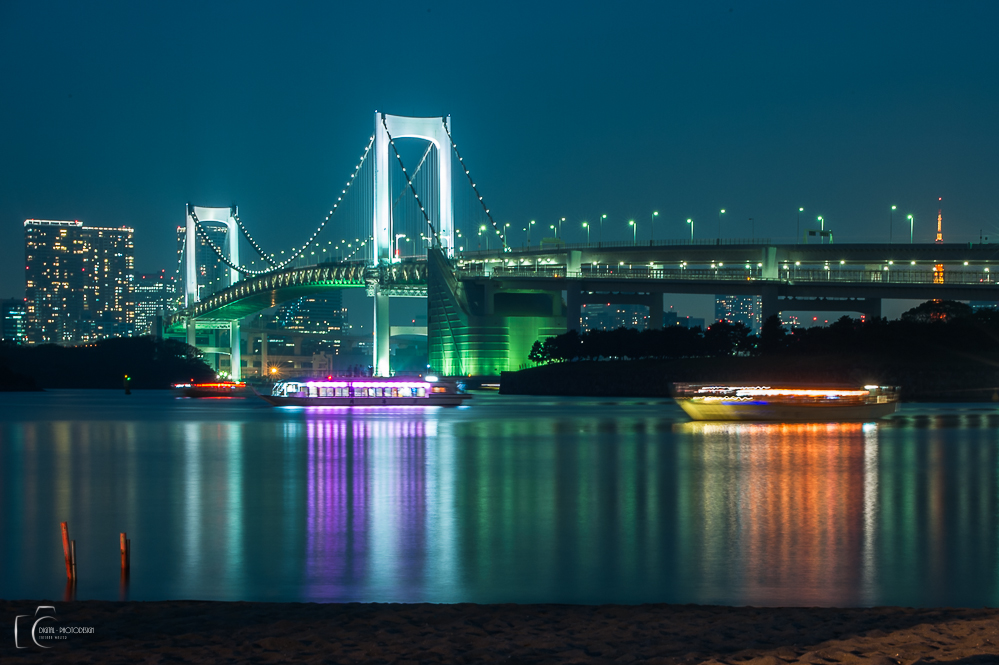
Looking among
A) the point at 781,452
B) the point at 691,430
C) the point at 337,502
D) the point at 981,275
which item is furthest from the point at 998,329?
the point at 337,502

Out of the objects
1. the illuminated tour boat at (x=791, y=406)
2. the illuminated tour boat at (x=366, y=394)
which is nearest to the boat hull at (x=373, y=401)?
the illuminated tour boat at (x=366, y=394)

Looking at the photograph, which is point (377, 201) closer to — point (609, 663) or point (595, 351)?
point (595, 351)

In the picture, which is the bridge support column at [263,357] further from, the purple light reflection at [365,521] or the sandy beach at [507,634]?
the sandy beach at [507,634]

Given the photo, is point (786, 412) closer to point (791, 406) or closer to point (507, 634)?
point (791, 406)

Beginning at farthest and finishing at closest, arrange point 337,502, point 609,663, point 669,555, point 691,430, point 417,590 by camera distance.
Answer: point 691,430
point 337,502
point 669,555
point 417,590
point 609,663

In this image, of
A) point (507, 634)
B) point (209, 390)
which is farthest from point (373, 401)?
point (507, 634)
